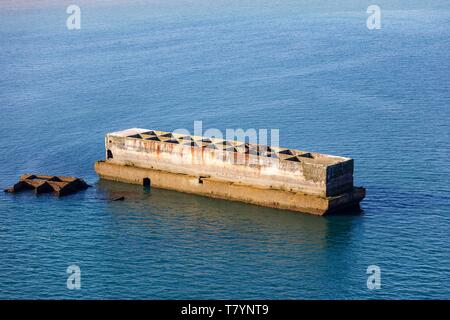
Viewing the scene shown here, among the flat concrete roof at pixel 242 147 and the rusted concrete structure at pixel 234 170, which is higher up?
the flat concrete roof at pixel 242 147

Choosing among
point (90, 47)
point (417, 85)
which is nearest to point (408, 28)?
point (417, 85)

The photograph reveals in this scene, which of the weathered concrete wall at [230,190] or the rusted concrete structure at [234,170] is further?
the rusted concrete structure at [234,170]

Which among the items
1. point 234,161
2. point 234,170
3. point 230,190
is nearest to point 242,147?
point 234,161

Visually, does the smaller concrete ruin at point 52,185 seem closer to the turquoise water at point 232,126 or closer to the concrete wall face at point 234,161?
the turquoise water at point 232,126

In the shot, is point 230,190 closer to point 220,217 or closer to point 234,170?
point 234,170

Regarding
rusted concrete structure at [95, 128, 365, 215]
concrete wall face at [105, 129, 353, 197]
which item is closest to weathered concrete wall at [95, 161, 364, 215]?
rusted concrete structure at [95, 128, 365, 215]

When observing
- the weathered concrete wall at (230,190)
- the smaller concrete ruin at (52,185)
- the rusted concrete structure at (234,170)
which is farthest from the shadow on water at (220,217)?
the smaller concrete ruin at (52,185)
